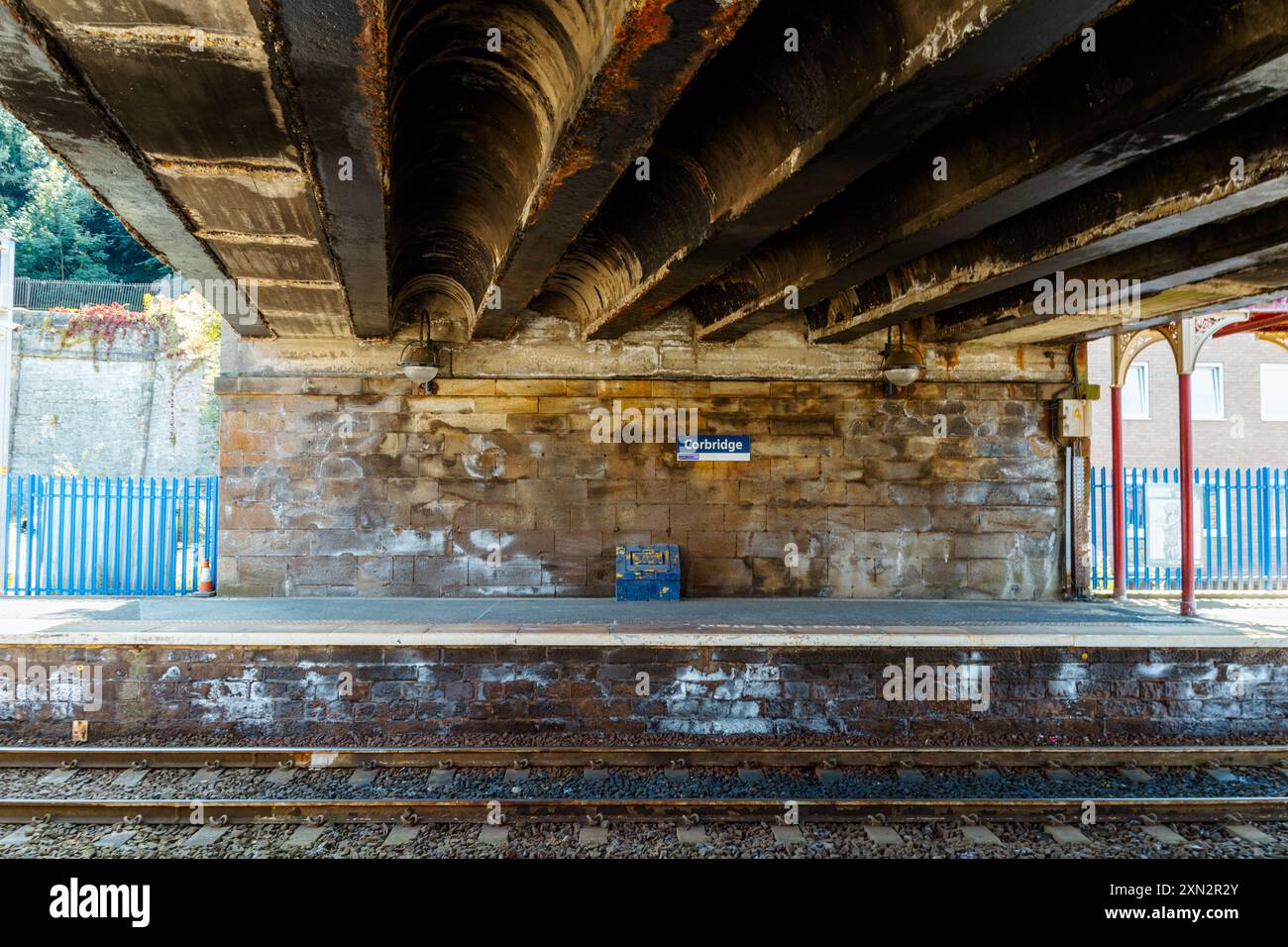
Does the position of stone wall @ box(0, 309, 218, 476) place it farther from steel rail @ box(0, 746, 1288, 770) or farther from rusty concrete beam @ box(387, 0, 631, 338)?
rusty concrete beam @ box(387, 0, 631, 338)

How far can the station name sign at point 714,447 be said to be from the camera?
10.5 m

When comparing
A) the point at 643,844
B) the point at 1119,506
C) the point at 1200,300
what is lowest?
the point at 643,844

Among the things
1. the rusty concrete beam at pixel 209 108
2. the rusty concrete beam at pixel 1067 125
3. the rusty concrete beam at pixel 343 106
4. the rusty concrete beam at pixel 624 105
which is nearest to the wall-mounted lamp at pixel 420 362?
the rusty concrete beam at pixel 209 108

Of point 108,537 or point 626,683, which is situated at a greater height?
point 108,537

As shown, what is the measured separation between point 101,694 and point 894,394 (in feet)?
34.3

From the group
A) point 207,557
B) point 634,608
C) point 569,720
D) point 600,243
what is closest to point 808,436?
point 634,608

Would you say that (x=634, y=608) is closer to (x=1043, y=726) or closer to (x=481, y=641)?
(x=481, y=641)

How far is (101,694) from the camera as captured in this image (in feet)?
24.4

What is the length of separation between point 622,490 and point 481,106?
6.20 meters

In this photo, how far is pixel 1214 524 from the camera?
1168cm

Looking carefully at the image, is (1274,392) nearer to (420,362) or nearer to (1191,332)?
(1191,332)

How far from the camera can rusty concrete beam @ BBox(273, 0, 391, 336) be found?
3219 millimetres

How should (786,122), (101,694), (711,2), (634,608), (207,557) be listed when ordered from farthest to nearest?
1. (207,557)
2. (634,608)
3. (101,694)
4. (786,122)
5. (711,2)

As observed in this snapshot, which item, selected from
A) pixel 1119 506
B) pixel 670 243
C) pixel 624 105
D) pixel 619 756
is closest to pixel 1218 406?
pixel 1119 506
